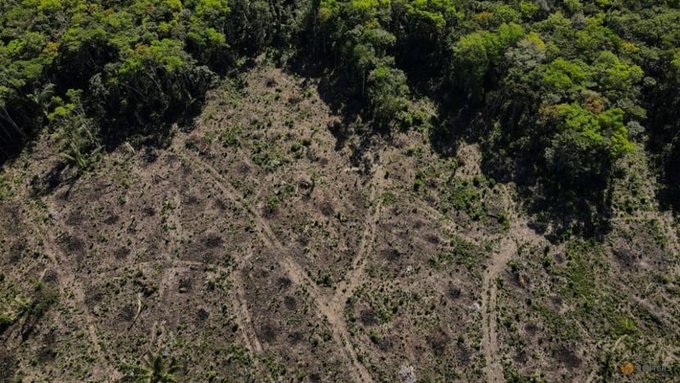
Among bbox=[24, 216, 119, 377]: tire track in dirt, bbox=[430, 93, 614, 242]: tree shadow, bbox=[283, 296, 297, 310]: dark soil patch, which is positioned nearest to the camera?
bbox=[24, 216, 119, 377]: tire track in dirt

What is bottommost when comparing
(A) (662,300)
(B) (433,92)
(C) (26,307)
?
(C) (26,307)

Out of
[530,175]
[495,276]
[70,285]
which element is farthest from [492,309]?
[70,285]

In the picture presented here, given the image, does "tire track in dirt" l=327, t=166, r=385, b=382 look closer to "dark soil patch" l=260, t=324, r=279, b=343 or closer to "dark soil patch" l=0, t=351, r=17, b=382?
"dark soil patch" l=260, t=324, r=279, b=343

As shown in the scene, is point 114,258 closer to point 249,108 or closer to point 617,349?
point 249,108

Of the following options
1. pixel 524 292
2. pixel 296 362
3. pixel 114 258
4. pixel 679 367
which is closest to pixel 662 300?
pixel 679 367

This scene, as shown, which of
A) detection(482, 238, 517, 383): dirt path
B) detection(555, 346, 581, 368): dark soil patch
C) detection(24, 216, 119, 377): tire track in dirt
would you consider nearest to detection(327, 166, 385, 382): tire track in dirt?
detection(482, 238, 517, 383): dirt path

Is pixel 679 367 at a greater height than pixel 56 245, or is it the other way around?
pixel 679 367
